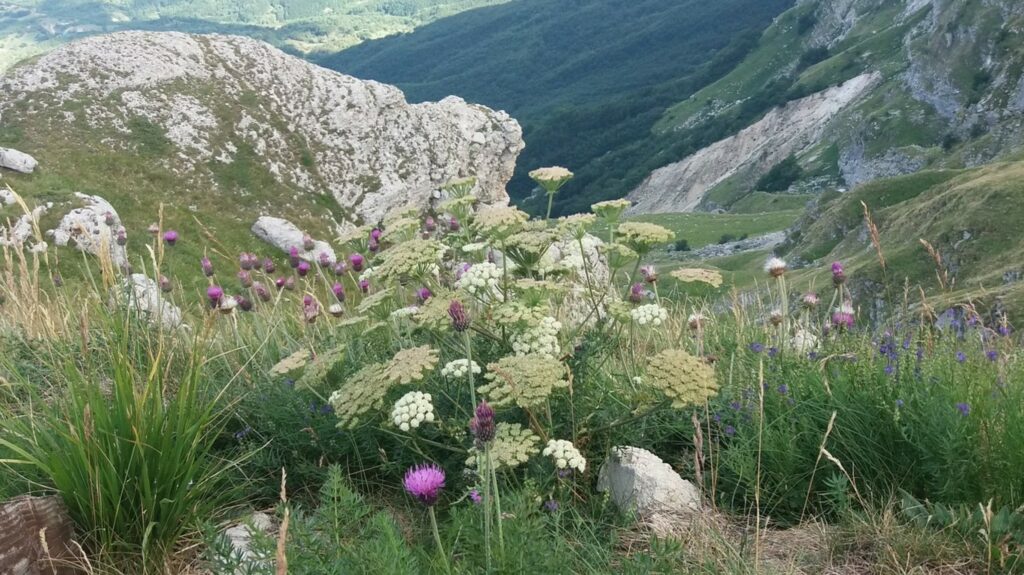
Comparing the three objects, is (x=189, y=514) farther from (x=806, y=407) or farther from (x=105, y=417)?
(x=806, y=407)

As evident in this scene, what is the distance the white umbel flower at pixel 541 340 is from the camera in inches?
137

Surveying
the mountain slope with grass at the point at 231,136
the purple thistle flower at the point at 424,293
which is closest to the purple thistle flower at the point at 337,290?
the purple thistle flower at the point at 424,293

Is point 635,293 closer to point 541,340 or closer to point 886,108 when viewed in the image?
point 541,340

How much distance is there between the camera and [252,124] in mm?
34750

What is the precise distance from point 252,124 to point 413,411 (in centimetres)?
3493

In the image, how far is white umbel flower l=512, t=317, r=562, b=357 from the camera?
3.49m

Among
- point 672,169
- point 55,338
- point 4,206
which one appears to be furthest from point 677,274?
point 672,169

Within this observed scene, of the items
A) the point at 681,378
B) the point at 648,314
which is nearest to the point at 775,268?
the point at 648,314

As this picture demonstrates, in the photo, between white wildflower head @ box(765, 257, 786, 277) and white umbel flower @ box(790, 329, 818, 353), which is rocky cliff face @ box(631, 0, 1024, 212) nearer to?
white umbel flower @ box(790, 329, 818, 353)

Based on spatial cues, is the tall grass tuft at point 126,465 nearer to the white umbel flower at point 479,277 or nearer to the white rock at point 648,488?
the white umbel flower at point 479,277

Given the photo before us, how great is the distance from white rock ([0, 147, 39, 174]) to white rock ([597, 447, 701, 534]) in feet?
104

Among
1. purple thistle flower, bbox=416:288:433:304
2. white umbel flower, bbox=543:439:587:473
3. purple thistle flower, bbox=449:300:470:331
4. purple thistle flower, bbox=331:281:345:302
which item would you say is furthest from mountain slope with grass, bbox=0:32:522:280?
purple thistle flower, bbox=449:300:470:331

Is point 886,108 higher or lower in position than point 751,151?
higher

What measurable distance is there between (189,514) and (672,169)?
192 metres
